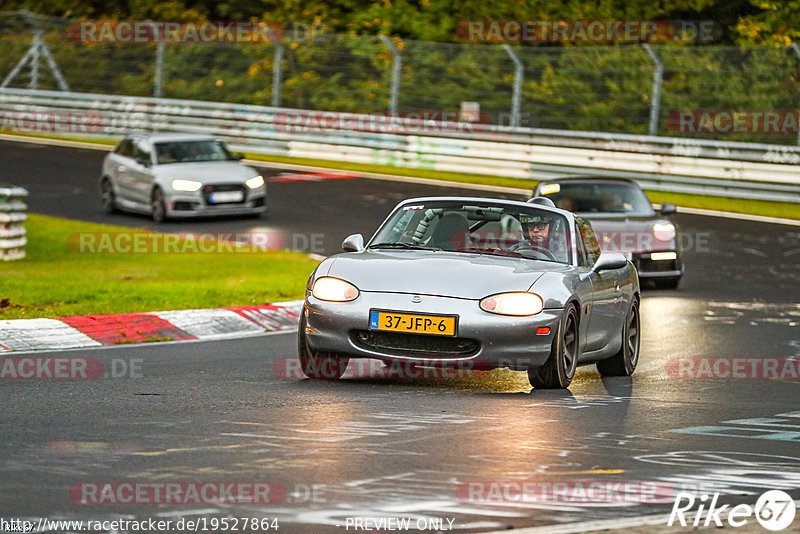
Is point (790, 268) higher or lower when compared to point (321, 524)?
lower

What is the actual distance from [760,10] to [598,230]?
84.6ft

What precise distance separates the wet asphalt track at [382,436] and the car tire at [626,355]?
16cm

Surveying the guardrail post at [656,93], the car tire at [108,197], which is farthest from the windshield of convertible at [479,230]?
the guardrail post at [656,93]

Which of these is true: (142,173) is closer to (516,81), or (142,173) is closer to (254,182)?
(254,182)

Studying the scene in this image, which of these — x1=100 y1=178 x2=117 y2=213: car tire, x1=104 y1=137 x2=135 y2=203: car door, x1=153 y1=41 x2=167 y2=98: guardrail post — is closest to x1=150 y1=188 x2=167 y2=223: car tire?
x1=104 y1=137 x2=135 y2=203: car door

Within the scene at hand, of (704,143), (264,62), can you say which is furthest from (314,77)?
(704,143)

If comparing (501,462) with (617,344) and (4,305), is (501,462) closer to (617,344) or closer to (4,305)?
(617,344)

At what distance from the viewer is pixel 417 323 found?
9.44 m

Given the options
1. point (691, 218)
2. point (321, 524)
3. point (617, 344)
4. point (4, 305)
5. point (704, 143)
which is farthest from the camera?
point (704, 143)

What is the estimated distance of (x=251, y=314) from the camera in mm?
14156

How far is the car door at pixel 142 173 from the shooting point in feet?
80.5

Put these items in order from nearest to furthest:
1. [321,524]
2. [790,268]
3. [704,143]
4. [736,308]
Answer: [321,524] → [736,308] → [790,268] → [704,143]

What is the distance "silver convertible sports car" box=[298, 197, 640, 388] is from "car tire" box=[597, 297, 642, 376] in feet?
1.07

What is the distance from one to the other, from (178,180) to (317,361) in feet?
47.9
